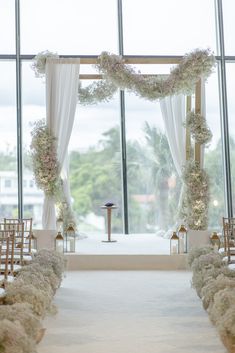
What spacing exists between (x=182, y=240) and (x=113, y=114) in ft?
10.7

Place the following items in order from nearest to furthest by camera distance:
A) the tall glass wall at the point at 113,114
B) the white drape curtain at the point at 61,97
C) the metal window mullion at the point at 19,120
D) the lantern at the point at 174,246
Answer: the lantern at the point at 174,246 < the white drape curtain at the point at 61,97 < the metal window mullion at the point at 19,120 < the tall glass wall at the point at 113,114

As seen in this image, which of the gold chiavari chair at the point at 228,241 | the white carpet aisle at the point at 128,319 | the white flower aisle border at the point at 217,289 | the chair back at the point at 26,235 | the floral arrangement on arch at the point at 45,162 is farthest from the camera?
the floral arrangement on arch at the point at 45,162

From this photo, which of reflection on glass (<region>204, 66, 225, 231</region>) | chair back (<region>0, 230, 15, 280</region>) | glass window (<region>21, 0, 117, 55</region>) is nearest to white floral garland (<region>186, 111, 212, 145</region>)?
reflection on glass (<region>204, 66, 225, 231</region>)

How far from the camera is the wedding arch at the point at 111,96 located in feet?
29.6

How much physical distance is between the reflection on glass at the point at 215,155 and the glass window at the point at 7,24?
4.13 m

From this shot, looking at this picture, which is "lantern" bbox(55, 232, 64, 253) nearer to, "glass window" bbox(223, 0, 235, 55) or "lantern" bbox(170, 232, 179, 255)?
"lantern" bbox(170, 232, 179, 255)

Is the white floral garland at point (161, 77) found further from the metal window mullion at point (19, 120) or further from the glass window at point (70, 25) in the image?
the metal window mullion at point (19, 120)

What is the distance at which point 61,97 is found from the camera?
9398mm

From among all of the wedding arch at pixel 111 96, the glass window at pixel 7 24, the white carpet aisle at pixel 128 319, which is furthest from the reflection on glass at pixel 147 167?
the white carpet aisle at pixel 128 319

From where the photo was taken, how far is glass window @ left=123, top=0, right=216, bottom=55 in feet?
34.4

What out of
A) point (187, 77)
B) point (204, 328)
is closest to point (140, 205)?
point (187, 77)

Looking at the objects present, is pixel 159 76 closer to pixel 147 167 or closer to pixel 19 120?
pixel 147 167

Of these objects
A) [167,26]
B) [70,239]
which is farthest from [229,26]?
[70,239]

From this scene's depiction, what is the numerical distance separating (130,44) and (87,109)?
1.61 m
